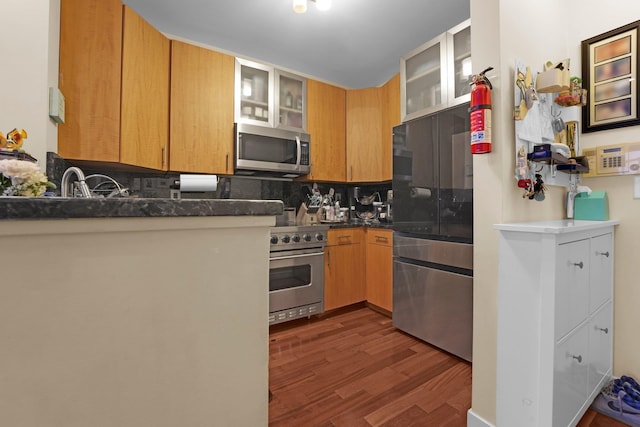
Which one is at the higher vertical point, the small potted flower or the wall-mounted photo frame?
the wall-mounted photo frame

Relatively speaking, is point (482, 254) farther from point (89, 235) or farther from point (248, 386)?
point (89, 235)

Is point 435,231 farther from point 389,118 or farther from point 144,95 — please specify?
point 144,95

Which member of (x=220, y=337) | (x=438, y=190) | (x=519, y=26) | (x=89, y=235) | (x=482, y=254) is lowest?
(x=220, y=337)

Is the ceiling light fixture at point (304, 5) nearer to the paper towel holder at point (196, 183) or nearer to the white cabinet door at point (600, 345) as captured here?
the paper towel holder at point (196, 183)

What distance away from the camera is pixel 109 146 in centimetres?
183

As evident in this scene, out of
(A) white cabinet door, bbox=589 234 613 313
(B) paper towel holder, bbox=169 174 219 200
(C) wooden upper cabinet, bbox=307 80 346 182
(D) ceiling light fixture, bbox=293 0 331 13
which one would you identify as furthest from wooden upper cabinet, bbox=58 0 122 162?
(A) white cabinet door, bbox=589 234 613 313

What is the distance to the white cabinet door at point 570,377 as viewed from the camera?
1055mm

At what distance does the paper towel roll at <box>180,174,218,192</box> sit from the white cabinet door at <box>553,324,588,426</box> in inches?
83.5

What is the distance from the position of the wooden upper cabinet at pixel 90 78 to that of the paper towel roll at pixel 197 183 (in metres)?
0.42

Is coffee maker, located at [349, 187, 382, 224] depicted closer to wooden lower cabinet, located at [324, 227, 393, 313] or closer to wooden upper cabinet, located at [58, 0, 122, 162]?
wooden lower cabinet, located at [324, 227, 393, 313]

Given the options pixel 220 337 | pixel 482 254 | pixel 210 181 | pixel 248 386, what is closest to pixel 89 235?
pixel 220 337

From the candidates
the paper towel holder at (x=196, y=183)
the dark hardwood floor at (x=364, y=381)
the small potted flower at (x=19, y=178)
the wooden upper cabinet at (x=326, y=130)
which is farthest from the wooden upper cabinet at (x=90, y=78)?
the dark hardwood floor at (x=364, y=381)

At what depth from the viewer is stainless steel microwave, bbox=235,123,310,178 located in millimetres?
2508

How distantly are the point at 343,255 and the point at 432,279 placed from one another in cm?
96
